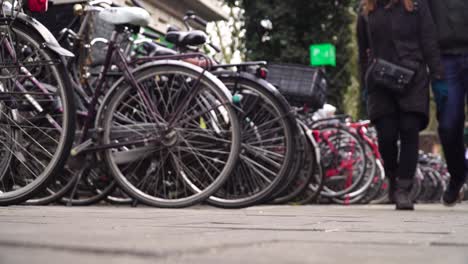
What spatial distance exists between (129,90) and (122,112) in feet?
0.49

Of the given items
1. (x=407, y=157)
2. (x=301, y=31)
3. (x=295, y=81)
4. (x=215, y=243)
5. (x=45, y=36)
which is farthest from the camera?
(x=301, y=31)

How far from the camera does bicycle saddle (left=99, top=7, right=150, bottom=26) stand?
14.4 feet

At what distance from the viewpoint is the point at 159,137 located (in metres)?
4.19

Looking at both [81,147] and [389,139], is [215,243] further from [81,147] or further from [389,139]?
[389,139]

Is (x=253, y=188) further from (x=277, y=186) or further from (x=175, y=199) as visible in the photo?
(x=175, y=199)

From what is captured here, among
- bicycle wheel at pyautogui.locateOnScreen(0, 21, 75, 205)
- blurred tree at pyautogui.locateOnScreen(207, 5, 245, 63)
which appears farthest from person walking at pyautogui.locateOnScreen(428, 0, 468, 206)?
blurred tree at pyautogui.locateOnScreen(207, 5, 245, 63)

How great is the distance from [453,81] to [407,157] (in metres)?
0.57

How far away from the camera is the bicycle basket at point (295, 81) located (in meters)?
6.69

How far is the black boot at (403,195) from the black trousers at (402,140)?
4cm

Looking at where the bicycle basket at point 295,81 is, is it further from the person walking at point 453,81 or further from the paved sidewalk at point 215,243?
the paved sidewalk at point 215,243

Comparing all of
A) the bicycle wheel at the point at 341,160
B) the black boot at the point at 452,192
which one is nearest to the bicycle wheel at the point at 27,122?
the black boot at the point at 452,192

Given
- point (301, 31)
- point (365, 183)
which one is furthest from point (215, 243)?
point (301, 31)

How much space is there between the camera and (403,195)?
4773mm

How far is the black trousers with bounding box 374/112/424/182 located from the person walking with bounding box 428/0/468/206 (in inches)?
7.0
